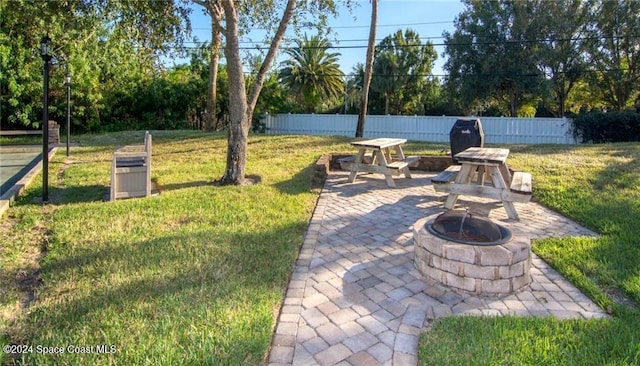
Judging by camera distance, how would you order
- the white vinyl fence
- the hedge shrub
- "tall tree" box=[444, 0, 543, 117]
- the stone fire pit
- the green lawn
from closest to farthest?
the green lawn → the stone fire pit → the hedge shrub → the white vinyl fence → "tall tree" box=[444, 0, 543, 117]

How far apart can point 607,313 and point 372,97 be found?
30.2 m

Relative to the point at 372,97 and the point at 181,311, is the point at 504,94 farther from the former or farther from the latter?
the point at 181,311

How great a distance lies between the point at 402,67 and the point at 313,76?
708cm

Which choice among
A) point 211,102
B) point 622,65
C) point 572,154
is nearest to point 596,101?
point 622,65

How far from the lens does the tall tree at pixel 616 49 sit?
18.3 metres

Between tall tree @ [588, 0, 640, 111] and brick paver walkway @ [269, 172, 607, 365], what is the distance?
18.9 metres

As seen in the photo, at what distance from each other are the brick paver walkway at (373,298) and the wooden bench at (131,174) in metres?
2.73

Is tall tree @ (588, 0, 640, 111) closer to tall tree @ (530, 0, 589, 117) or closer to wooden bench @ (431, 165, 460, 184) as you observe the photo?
tall tree @ (530, 0, 589, 117)

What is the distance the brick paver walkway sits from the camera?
7.22ft

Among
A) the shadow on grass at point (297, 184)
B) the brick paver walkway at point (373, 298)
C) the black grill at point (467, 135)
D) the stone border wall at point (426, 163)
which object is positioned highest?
the black grill at point (467, 135)

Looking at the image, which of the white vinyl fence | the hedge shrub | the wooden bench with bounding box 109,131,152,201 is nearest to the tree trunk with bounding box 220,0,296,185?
the wooden bench with bounding box 109,131,152,201

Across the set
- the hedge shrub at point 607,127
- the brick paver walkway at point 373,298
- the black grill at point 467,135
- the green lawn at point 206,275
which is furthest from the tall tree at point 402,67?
the brick paver walkway at point 373,298

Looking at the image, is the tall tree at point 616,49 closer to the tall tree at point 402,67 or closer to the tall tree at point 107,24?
the tall tree at point 402,67

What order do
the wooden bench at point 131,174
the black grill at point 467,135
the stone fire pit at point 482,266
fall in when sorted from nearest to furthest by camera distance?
the stone fire pit at point 482,266 < the wooden bench at point 131,174 < the black grill at point 467,135
